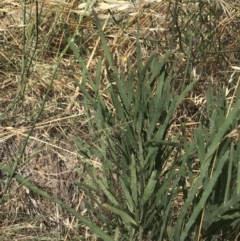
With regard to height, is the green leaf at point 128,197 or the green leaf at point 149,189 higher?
the green leaf at point 149,189

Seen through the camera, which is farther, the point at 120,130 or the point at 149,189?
the point at 120,130

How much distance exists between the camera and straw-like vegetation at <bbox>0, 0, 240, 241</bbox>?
966 mm

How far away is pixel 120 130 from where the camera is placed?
1040mm

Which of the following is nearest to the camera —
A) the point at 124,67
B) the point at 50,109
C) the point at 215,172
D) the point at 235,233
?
the point at 215,172

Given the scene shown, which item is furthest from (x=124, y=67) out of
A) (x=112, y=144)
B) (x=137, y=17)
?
(x=112, y=144)

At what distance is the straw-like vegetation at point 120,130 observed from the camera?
0.97 meters

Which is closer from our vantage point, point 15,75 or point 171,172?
point 171,172

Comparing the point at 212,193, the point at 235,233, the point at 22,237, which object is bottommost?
the point at 22,237

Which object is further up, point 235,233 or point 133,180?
point 133,180

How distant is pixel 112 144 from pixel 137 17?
588 mm

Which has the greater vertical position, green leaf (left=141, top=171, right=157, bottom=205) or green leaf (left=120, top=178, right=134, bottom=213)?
green leaf (left=141, top=171, right=157, bottom=205)

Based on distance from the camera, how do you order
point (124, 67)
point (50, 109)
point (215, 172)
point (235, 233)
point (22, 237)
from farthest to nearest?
point (124, 67)
point (50, 109)
point (22, 237)
point (235, 233)
point (215, 172)

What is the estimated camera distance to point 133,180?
959 millimetres

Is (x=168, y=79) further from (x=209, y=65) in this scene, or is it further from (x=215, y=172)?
(x=209, y=65)
